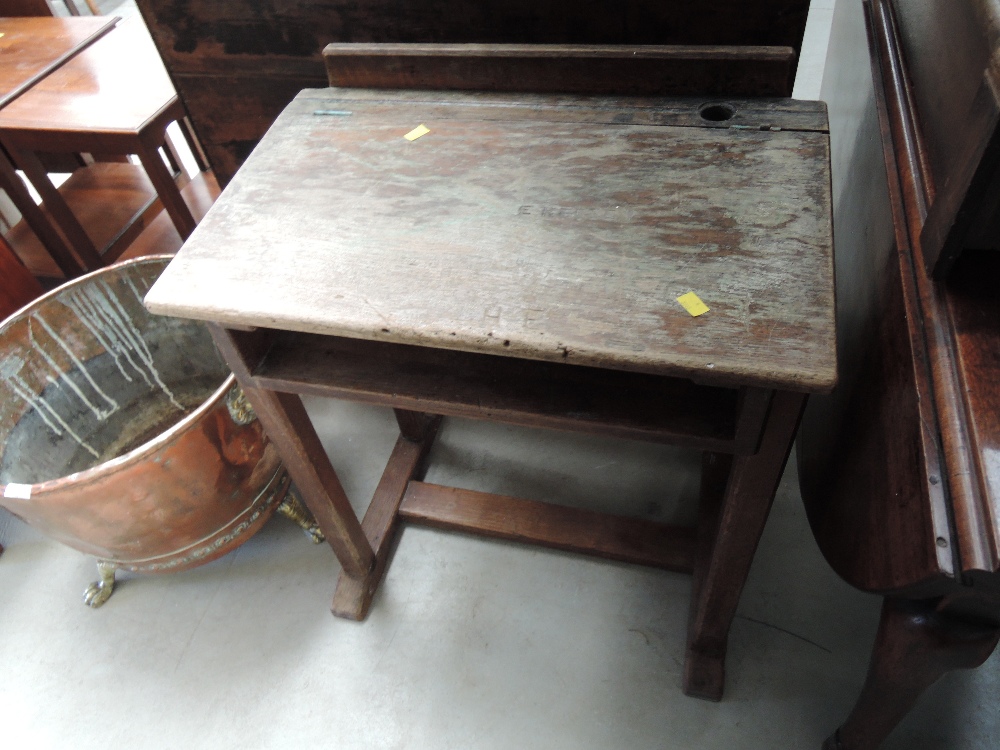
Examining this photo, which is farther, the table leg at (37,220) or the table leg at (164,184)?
the table leg at (37,220)

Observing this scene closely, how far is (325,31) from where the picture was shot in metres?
1.38

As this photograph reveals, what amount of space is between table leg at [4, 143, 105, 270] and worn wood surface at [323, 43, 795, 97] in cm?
127

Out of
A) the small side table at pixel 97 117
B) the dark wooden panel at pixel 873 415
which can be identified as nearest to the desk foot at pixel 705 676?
the dark wooden panel at pixel 873 415

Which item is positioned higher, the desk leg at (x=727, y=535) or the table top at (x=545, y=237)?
the table top at (x=545, y=237)

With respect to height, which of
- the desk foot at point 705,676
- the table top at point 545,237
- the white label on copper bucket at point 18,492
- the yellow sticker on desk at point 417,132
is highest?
the yellow sticker on desk at point 417,132

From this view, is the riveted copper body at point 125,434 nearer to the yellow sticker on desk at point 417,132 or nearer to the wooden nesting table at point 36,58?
the yellow sticker on desk at point 417,132

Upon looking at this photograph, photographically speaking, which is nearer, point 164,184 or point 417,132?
point 417,132

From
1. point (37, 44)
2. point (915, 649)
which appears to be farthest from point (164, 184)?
point (915, 649)

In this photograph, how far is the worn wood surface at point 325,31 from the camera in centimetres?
118

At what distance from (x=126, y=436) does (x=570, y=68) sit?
139 centimetres

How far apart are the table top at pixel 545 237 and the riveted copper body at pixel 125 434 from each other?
510mm

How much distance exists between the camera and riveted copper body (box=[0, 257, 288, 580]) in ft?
4.21

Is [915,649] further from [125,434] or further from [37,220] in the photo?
[37,220]

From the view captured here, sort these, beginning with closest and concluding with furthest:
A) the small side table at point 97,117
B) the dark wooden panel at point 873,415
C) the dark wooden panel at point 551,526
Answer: the dark wooden panel at point 873,415 → the dark wooden panel at point 551,526 → the small side table at point 97,117
